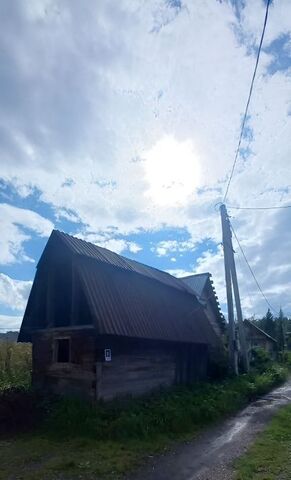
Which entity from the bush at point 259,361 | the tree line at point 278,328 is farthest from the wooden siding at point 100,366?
the tree line at point 278,328

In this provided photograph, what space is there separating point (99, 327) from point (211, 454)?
4.62 meters

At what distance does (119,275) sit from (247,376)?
9.25 metres

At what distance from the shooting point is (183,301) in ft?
65.4

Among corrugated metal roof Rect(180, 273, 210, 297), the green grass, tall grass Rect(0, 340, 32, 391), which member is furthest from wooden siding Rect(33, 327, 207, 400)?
corrugated metal roof Rect(180, 273, 210, 297)

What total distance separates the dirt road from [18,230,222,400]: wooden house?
358 cm

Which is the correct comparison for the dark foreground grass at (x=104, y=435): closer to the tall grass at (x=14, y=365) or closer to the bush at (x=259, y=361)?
the tall grass at (x=14, y=365)

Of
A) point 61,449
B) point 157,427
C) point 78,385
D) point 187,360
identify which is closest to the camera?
point 61,449

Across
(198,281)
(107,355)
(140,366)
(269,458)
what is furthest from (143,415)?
(198,281)

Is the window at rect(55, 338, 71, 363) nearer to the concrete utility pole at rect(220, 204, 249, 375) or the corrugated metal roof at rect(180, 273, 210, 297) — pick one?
the concrete utility pole at rect(220, 204, 249, 375)

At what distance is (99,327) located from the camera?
11.7 m

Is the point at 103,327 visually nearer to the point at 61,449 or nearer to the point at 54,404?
the point at 54,404

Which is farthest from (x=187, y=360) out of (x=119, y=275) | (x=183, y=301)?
(x=119, y=275)

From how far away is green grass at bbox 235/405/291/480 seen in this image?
7.15m

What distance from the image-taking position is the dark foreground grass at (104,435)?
25.4ft
